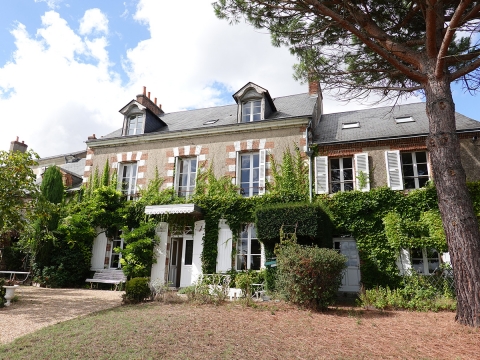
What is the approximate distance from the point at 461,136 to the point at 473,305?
7104mm

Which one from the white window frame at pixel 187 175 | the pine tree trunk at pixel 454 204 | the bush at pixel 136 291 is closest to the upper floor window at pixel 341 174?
the pine tree trunk at pixel 454 204

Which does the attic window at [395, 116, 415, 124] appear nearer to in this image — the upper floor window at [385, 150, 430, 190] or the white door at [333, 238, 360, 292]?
the upper floor window at [385, 150, 430, 190]

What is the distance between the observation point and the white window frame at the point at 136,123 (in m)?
16.0

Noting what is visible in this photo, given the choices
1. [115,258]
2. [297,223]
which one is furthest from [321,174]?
[115,258]

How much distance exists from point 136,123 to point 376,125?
35.3 ft

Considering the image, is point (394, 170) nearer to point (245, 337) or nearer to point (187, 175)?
point (187, 175)

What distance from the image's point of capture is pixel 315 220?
999 centimetres

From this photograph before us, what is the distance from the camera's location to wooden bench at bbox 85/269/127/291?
13.4m

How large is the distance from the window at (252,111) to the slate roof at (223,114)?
0.46 meters

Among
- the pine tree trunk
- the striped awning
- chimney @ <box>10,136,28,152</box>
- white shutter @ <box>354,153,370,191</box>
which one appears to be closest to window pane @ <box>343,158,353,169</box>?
white shutter @ <box>354,153,370,191</box>

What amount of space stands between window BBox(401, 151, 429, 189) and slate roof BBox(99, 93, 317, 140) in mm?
3950

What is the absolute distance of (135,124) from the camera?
53.2 feet

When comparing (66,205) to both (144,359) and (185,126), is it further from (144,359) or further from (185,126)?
(144,359)

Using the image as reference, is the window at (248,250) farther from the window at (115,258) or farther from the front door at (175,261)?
the window at (115,258)
